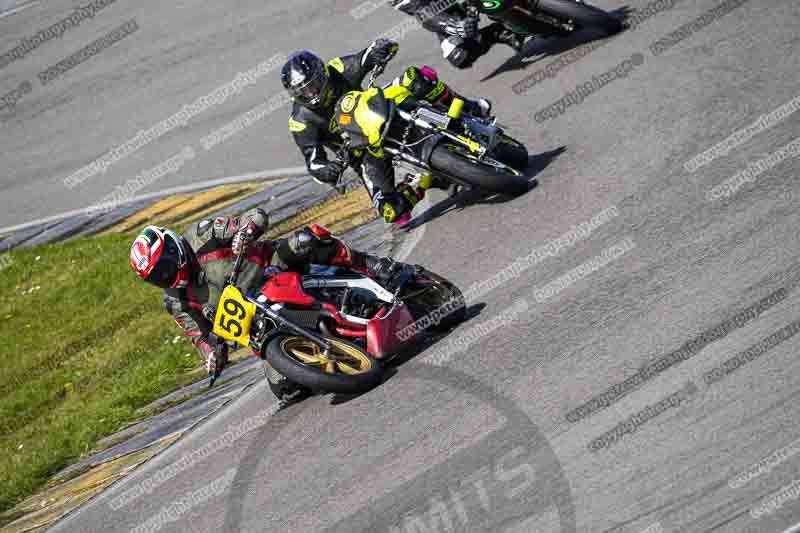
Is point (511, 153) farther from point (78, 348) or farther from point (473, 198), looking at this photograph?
point (78, 348)

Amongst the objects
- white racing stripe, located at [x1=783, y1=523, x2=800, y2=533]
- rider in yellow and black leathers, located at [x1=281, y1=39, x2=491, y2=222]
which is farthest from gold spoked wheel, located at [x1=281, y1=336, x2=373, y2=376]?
white racing stripe, located at [x1=783, y1=523, x2=800, y2=533]

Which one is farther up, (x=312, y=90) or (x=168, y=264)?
(x=312, y=90)

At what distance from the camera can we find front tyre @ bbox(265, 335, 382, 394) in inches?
292

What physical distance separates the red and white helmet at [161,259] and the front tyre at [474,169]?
8.72ft

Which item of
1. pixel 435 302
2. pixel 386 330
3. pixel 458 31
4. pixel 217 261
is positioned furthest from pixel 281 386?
pixel 458 31

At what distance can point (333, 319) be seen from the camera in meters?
8.13

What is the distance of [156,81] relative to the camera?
17516mm

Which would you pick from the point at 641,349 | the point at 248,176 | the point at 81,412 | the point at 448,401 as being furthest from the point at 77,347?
the point at 641,349

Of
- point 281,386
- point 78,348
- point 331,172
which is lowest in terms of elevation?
point 78,348

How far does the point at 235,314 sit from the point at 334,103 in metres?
3.60

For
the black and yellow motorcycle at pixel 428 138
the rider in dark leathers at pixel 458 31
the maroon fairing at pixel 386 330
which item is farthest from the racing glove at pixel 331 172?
the rider in dark leathers at pixel 458 31

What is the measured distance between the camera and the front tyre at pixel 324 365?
7.42 meters

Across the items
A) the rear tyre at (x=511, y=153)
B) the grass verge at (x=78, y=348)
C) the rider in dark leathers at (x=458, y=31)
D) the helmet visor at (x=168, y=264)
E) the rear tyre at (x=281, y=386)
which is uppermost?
the rider in dark leathers at (x=458, y=31)

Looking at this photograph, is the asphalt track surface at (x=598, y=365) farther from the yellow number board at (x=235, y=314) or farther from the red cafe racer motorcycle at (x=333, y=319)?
the yellow number board at (x=235, y=314)
